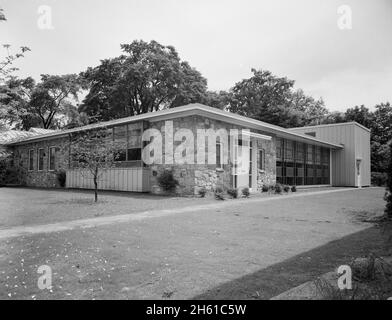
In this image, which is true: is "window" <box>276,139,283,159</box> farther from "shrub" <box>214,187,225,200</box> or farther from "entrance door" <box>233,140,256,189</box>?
"shrub" <box>214,187,225,200</box>

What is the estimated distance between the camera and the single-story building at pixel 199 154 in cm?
1372

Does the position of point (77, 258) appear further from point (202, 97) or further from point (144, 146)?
point (202, 97)

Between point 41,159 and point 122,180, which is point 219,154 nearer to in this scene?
point 122,180

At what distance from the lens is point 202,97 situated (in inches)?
1476

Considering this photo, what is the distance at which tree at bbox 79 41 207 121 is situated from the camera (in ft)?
116

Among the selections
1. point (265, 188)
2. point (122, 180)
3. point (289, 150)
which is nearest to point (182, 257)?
point (122, 180)

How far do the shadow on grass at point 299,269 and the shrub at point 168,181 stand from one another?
29.0 ft

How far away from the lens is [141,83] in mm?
35375

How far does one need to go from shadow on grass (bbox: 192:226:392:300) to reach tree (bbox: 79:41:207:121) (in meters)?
32.0

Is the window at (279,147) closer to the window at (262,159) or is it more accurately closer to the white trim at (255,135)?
the white trim at (255,135)

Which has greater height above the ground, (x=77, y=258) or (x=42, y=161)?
(x=42, y=161)
